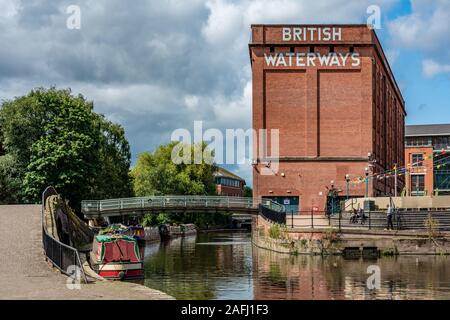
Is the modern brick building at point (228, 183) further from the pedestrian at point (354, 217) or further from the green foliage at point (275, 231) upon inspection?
the pedestrian at point (354, 217)

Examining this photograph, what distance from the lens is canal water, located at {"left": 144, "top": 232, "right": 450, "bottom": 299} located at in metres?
25.4

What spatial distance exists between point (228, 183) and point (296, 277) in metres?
130

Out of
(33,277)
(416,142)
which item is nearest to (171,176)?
(416,142)

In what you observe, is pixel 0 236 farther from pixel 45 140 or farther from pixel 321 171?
pixel 321 171

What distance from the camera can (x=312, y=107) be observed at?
63344mm

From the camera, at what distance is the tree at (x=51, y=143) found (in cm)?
5544

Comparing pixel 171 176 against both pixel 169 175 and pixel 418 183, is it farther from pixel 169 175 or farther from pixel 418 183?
pixel 418 183

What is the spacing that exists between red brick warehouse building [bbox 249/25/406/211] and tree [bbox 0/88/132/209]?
15846mm

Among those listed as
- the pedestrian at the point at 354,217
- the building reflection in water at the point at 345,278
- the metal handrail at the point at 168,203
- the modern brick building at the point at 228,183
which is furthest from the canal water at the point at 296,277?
the modern brick building at the point at 228,183

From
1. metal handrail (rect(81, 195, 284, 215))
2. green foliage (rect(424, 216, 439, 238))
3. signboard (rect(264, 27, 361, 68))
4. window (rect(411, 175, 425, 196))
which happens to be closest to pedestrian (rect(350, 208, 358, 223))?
green foliage (rect(424, 216, 439, 238))

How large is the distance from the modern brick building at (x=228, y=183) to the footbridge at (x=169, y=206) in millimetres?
86460

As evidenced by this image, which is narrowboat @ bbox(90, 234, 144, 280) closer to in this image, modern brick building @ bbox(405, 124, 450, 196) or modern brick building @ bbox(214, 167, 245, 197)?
modern brick building @ bbox(405, 124, 450, 196)
